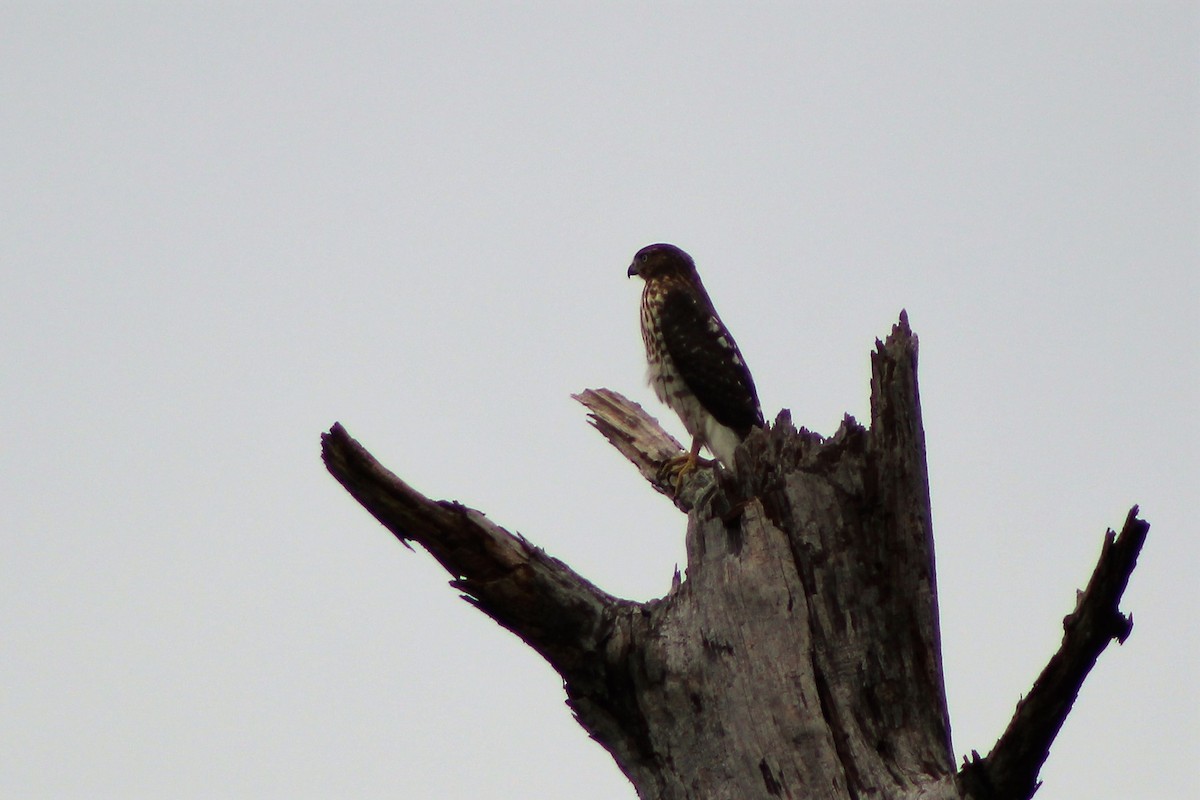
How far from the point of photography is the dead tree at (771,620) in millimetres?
3732

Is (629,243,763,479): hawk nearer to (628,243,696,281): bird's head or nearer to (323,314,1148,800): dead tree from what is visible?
(628,243,696,281): bird's head

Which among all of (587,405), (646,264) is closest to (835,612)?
(587,405)

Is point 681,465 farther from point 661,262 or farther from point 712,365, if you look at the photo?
point 661,262

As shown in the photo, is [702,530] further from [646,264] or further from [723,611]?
[646,264]

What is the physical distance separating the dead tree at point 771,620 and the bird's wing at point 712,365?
252 cm

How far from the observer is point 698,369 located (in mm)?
6840

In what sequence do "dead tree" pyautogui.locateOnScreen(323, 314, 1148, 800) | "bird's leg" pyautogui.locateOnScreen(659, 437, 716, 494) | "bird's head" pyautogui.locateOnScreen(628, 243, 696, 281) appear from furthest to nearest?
"bird's head" pyautogui.locateOnScreen(628, 243, 696, 281) < "bird's leg" pyautogui.locateOnScreen(659, 437, 716, 494) < "dead tree" pyautogui.locateOnScreen(323, 314, 1148, 800)

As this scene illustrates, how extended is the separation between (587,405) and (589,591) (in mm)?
2780

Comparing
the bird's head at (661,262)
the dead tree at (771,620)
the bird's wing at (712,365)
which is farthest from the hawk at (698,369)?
the dead tree at (771,620)

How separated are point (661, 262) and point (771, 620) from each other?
426 cm

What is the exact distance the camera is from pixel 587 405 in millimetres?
6684

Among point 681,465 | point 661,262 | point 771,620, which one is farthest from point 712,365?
point 771,620

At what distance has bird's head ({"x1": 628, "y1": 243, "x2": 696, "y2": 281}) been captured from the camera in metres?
7.75

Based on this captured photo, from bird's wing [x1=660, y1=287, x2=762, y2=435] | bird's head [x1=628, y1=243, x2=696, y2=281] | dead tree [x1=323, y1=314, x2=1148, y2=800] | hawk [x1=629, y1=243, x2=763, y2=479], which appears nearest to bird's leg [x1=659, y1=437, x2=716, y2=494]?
hawk [x1=629, y1=243, x2=763, y2=479]
